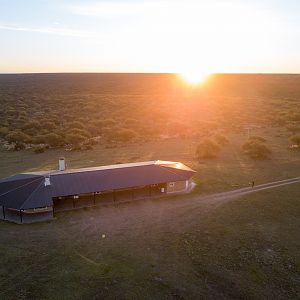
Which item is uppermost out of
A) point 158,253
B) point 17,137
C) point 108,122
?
point 108,122

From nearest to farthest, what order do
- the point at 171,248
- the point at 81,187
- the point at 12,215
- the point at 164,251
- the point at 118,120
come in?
the point at 164,251 → the point at 171,248 → the point at 12,215 → the point at 81,187 → the point at 118,120

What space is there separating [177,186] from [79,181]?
9348 millimetres

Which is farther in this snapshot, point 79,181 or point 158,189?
point 158,189

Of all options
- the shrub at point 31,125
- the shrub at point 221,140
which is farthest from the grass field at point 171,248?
the shrub at point 31,125

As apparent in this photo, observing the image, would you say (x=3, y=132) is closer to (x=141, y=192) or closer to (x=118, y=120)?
(x=118, y=120)

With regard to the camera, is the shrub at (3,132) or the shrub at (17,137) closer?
the shrub at (17,137)

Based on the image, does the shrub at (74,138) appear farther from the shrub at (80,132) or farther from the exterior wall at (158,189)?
the exterior wall at (158,189)

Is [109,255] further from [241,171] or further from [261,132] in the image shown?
[261,132]

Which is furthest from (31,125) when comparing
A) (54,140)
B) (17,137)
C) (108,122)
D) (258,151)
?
(258,151)

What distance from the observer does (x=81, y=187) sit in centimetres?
3186

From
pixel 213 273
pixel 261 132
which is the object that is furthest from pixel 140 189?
pixel 261 132

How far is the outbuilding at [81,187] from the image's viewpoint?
2948 cm

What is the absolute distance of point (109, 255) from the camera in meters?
24.1

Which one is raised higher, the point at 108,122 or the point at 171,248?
the point at 108,122
